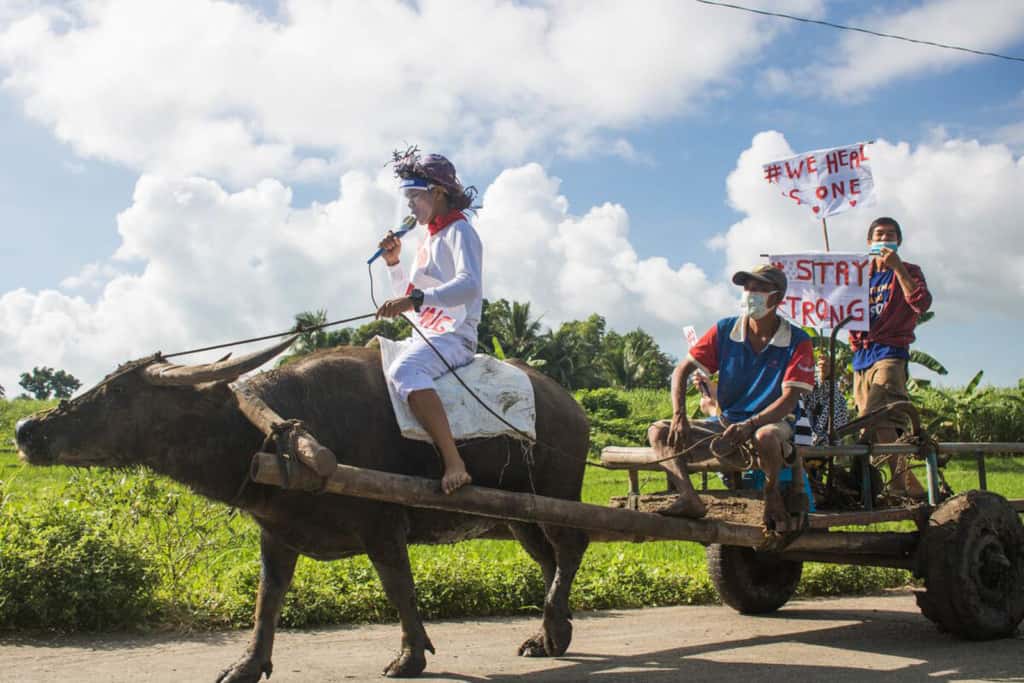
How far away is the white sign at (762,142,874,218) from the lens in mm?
8031

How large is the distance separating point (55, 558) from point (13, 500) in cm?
107

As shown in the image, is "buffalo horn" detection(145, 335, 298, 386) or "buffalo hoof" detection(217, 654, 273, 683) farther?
"buffalo hoof" detection(217, 654, 273, 683)

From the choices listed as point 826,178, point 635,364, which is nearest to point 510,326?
point 635,364

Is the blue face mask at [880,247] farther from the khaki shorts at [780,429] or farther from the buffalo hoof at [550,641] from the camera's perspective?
the buffalo hoof at [550,641]

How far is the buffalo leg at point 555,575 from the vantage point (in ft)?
18.7

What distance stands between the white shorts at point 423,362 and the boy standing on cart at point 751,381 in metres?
1.28

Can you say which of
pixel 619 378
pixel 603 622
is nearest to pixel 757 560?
pixel 603 622

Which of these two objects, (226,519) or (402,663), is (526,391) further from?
(226,519)

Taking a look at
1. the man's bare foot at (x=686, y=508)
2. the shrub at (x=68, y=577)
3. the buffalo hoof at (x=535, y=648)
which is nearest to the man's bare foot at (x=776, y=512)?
the man's bare foot at (x=686, y=508)

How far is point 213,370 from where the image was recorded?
14.8ft

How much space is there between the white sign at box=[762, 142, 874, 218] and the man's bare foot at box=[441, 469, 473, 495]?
4.67 meters

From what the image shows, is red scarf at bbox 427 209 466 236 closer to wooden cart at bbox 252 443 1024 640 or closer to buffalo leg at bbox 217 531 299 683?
wooden cart at bbox 252 443 1024 640

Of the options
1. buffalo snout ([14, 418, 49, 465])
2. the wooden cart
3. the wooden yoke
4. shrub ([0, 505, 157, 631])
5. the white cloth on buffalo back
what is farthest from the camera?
shrub ([0, 505, 157, 631])

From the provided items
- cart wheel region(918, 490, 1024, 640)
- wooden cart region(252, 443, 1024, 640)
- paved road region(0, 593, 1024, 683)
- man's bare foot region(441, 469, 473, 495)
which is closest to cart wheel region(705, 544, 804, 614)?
paved road region(0, 593, 1024, 683)
